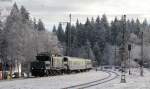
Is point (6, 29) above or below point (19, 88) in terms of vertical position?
above

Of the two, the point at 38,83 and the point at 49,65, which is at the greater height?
the point at 49,65

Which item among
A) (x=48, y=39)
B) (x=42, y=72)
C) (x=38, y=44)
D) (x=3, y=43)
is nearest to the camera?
(x=42, y=72)

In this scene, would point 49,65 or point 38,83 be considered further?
point 49,65

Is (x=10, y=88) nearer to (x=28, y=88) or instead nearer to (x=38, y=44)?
(x=28, y=88)

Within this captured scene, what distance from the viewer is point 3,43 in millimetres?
95062

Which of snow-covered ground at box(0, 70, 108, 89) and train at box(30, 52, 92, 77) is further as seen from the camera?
train at box(30, 52, 92, 77)

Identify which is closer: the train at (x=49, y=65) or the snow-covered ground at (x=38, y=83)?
the snow-covered ground at (x=38, y=83)

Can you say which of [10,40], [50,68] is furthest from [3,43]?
[50,68]

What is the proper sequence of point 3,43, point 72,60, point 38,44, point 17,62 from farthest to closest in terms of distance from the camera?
point 38,44, point 3,43, point 17,62, point 72,60

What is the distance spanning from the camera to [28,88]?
35562 mm

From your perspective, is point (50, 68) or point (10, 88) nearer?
point (10, 88)

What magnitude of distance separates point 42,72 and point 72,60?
1706 centimetres

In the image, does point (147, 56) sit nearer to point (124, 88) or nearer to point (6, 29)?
point (6, 29)

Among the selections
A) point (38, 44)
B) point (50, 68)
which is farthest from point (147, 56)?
point (50, 68)
